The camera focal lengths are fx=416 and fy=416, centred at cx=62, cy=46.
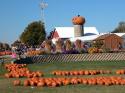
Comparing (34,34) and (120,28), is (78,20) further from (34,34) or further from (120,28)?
(120,28)

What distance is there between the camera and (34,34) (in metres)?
88.0

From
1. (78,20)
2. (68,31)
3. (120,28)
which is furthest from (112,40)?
(120,28)

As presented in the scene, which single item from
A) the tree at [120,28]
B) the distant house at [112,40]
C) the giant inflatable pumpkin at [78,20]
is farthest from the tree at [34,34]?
the tree at [120,28]

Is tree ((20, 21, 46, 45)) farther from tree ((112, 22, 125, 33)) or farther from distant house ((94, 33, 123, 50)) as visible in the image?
tree ((112, 22, 125, 33))

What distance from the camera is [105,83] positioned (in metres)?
14.7

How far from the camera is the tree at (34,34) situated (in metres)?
87.8

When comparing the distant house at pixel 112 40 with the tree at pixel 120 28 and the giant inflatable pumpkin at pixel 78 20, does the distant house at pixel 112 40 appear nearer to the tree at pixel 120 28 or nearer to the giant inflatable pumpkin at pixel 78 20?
the giant inflatable pumpkin at pixel 78 20

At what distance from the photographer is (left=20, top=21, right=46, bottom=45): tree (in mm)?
87750

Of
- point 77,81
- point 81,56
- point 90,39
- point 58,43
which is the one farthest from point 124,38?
point 77,81

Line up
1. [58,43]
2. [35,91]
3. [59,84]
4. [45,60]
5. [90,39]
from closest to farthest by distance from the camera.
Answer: [35,91] < [59,84] < [45,60] < [58,43] < [90,39]

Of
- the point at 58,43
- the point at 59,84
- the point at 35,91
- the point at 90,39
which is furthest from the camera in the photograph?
the point at 90,39

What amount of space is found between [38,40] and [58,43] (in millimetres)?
43825

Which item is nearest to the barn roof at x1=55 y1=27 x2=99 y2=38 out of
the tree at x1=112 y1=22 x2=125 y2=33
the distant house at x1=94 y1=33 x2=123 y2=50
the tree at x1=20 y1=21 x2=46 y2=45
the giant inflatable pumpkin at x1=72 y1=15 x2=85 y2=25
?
the giant inflatable pumpkin at x1=72 y1=15 x2=85 y2=25

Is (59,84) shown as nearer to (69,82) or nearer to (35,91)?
(69,82)
